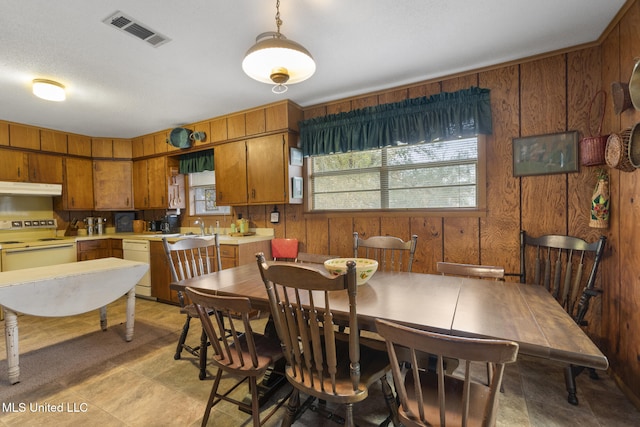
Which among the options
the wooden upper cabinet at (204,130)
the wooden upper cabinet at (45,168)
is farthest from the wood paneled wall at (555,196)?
the wooden upper cabinet at (45,168)

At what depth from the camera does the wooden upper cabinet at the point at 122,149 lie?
4.89 metres

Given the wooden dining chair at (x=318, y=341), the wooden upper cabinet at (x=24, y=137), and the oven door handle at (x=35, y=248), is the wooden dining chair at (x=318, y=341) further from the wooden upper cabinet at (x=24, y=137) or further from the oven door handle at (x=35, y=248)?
the wooden upper cabinet at (x=24, y=137)

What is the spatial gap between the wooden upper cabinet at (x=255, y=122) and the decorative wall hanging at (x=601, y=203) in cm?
317

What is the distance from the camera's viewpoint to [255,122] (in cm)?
367

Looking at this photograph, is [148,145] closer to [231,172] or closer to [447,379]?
[231,172]

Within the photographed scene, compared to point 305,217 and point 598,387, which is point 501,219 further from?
point 305,217

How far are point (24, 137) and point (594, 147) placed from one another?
6.31m

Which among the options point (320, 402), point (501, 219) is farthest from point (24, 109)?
point (501, 219)

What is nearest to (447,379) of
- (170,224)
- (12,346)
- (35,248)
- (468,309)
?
(468,309)

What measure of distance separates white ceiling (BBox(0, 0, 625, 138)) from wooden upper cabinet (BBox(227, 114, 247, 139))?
1.35ft

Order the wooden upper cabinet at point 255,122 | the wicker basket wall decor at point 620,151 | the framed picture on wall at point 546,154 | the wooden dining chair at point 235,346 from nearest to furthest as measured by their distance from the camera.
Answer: the wooden dining chair at point 235,346
the wicker basket wall decor at point 620,151
the framed picture on wall at point 546,154
the wooden upper cabinet at point 255,122

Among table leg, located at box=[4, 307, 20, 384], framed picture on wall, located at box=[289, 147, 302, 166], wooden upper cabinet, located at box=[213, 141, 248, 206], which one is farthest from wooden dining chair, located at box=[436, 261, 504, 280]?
table leg, located at box=[4, 307, 20, 384]

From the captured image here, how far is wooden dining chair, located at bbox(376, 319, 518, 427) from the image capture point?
863 mm

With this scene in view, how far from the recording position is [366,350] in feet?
5.26
